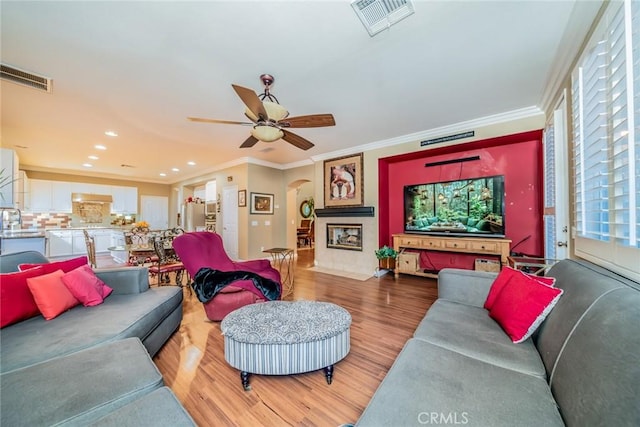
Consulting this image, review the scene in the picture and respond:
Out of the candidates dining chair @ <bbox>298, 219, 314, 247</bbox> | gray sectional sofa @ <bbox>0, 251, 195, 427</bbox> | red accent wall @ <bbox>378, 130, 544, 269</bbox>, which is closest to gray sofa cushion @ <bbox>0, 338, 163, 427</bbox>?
gray sectional sofa @ <bbox>0, 251, 195, 427</bbox>

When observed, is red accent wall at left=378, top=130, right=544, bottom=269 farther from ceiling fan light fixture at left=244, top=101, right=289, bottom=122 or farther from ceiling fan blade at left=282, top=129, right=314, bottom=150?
ceiling fan light fixture at left=244, top=101, right=289, bottom=122

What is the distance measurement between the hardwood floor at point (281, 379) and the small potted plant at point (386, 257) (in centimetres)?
156

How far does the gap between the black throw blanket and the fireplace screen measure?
2.74 metres

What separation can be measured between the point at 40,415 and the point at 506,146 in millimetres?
5480

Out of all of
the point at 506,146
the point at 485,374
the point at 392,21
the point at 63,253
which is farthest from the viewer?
the point at 63,253

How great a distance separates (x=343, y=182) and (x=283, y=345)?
410 cm

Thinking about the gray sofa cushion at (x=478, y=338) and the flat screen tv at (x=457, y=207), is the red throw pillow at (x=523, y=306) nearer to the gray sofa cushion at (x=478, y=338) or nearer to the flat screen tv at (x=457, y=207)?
the gray sofa cushion at (x=478, y=338)

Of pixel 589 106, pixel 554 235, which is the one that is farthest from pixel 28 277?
pixel 554 235

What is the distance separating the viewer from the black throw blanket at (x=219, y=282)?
2551mm

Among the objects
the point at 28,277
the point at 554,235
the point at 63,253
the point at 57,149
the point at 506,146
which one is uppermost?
the point at 57,149

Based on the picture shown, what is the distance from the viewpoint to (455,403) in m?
0.95

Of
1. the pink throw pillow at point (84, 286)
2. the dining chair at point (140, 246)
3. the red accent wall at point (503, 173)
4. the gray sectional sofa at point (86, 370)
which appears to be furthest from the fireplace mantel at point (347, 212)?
the pink throw pillow at point (84, 286)

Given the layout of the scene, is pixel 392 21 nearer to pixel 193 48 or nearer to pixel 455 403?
pixel 193 48

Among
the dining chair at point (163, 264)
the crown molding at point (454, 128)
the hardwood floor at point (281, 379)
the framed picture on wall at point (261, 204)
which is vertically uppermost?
the crown molding at point (454, 128)
